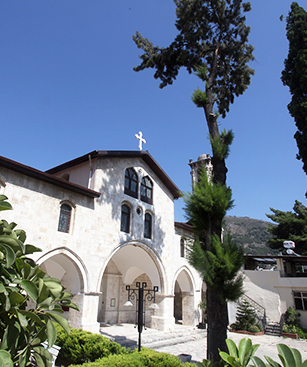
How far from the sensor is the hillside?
95.0 m

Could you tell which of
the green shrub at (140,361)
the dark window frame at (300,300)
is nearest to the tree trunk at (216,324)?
the green shrub at (140,361)

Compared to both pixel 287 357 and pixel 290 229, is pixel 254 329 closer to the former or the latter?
pixel 290 229

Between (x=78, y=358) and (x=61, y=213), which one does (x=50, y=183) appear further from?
(x=78, y=358)

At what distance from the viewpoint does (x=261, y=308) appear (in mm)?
17969

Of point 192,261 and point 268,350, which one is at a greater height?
point 192,261

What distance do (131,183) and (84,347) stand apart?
8521 mm

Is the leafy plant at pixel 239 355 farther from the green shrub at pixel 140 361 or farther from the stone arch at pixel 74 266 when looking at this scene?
the stone arch at pixel 74 266

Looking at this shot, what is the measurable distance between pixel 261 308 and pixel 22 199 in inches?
659

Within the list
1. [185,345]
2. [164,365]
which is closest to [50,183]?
[164,365]

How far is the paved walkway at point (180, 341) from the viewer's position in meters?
11.5

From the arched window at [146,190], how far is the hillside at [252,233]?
7852 cm

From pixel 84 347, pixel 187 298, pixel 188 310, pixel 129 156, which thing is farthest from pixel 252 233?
pixel 84 347

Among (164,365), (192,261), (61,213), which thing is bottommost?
(164,365)

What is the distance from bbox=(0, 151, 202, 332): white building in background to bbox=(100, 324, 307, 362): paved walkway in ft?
3.34
